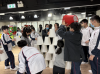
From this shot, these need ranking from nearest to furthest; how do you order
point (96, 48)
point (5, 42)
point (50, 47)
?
point (96, 48), point (5, 42), point (50, 47)

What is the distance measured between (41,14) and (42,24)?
570 mm

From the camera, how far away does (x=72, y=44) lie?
1.85m

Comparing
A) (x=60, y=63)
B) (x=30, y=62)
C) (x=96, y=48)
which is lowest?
(x=60, y=63)

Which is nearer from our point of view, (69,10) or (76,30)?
(76,30)

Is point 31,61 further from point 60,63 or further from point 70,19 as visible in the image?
point 70,19

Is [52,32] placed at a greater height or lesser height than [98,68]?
greater

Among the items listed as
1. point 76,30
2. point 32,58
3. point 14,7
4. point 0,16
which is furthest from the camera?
point 0,16

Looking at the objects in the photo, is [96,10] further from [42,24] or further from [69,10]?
[42,24]

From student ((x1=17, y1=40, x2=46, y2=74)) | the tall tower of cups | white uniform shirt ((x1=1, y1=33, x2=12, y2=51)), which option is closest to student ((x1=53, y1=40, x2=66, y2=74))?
student ((x1=17, y1=40, x2=46, y2=74))

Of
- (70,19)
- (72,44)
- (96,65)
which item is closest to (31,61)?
(72,44)

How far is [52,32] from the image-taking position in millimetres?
3074

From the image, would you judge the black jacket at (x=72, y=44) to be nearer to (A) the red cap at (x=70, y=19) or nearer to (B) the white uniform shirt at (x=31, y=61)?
(A) the red cap at (x=70, y=19)

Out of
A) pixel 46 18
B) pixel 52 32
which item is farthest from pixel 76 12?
pixel 52 32

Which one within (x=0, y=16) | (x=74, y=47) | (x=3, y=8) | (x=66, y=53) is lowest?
(x=66, y=53)
